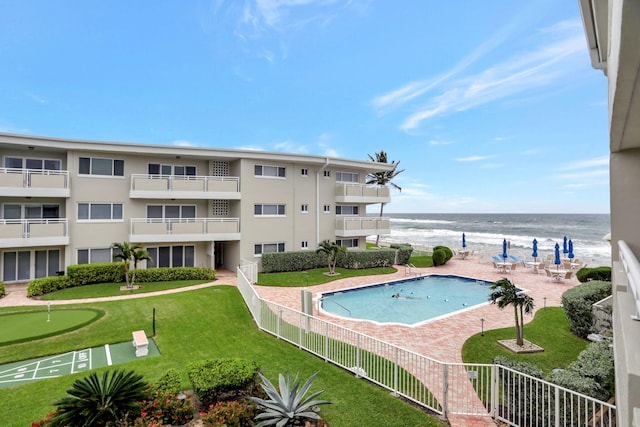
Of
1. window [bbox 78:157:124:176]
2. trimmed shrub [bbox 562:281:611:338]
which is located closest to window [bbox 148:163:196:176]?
window [bbox 78:157:124:176]

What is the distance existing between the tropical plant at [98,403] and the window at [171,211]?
16699 millimetres

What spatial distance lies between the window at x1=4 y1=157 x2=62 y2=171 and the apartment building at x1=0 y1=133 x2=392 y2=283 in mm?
45

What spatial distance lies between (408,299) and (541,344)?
7.29 m

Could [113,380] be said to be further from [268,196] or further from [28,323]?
[268,196]

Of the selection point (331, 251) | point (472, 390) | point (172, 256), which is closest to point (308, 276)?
point (331, 251)

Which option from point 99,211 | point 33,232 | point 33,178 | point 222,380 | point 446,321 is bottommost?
point 446,321

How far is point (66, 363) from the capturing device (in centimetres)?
898

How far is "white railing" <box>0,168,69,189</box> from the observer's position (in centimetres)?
1643

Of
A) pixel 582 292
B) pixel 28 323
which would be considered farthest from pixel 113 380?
pixel 582 292

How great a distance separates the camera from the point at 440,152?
49812 mm

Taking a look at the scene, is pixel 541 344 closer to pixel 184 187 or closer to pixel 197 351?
pixel 197 351

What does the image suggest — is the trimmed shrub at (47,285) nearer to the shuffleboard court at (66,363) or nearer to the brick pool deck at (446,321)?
the shuffleboard court at (66,363)

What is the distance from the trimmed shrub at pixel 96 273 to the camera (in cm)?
1716

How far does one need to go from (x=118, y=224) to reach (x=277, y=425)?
733 inches
